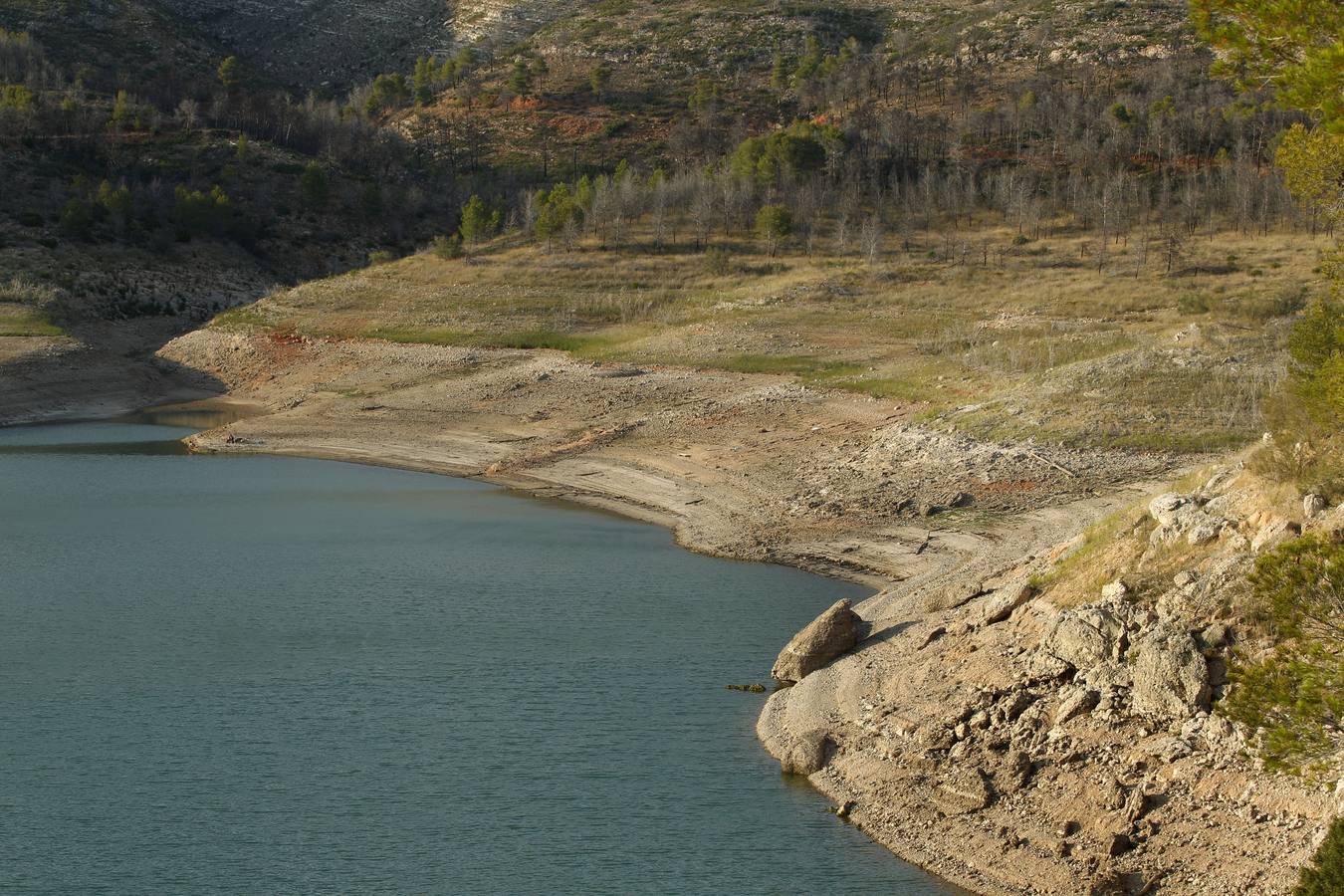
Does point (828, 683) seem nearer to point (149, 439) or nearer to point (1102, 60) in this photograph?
point (149, 439)

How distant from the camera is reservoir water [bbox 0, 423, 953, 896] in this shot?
69.3 ft

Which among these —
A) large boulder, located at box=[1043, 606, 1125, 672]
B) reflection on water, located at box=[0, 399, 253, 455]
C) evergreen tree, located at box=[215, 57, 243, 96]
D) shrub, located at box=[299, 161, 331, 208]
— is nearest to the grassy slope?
reflection on water, located at box=[0, 399, 253, 455]

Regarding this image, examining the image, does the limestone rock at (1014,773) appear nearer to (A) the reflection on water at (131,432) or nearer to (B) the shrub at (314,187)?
(A) the reflection on water at (131,432)

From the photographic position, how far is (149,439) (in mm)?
62562

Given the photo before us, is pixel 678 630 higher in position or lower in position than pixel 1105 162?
lower

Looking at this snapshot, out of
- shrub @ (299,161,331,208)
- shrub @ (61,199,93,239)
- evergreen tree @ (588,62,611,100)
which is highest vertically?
evergreen tree @ (588,62,611,100)

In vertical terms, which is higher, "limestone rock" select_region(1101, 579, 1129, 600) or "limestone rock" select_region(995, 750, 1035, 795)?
"limestone rock" select_region(1101, 579, 1129, 600)

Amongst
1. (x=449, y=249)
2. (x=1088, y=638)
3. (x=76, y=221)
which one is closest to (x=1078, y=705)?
(x=1088, y=638)

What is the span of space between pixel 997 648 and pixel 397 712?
1126cm

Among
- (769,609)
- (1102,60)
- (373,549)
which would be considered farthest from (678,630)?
(1102,60)

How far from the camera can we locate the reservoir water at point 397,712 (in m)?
21.1

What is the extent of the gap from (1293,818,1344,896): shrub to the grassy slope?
29.9 meters

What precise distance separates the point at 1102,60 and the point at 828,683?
128m

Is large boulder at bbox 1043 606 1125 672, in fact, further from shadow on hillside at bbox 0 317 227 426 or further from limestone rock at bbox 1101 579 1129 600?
shadow on hillside at bbox 0 317 227 426
